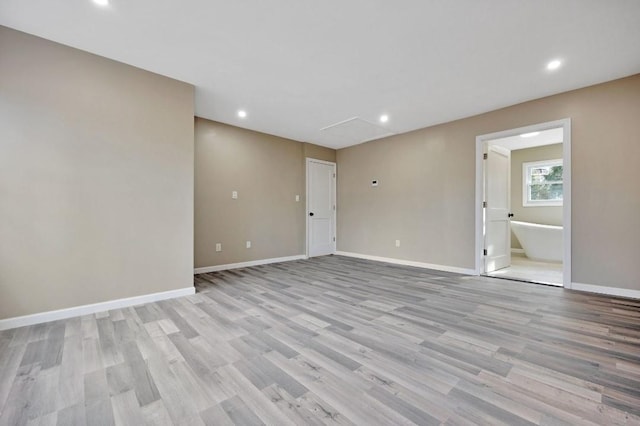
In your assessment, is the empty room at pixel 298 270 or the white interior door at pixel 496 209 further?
the white interior door at pixel 496 209

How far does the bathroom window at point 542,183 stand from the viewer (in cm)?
597

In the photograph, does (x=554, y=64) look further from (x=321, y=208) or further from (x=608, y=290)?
(x=321, y=208)

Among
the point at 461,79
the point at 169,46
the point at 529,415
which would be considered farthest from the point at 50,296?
the point at 461,79

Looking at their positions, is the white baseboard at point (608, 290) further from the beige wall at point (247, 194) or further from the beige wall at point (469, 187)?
the beige wall at point (247, 194)

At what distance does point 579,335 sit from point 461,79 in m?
2.75

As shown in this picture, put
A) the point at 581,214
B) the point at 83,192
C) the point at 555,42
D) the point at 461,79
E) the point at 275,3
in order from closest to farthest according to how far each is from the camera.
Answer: the point at 275,3 < the point at 555,42 < the point at 83,192 < the point at 461,79 < the point at 581,214

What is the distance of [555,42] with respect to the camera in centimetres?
237

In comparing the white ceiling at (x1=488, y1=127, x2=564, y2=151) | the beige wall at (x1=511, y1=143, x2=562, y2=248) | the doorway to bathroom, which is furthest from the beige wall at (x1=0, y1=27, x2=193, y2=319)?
the beige wall at (x1=511, y1=143, x2=562, y2=248)

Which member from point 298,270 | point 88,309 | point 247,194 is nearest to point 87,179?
point 88,309

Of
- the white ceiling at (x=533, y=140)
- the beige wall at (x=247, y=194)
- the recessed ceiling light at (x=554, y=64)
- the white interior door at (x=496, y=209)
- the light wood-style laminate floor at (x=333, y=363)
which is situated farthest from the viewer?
the white ceiling at (x=533, y=140)

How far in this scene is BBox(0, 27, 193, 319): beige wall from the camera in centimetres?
228

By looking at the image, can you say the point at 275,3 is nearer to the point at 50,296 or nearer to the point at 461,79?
the point at 461,79

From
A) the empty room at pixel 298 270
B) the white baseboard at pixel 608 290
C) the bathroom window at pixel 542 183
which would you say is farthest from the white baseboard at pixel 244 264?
the bathroom window at pixel 542 183

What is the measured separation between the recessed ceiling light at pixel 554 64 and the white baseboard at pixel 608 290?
261 cm
